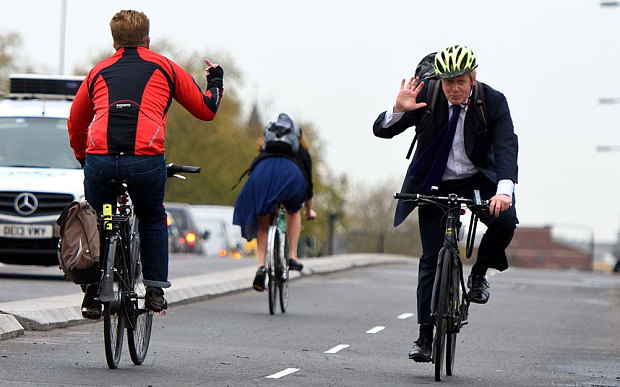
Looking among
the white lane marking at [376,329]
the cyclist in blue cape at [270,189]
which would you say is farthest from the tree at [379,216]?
the white lane marking at [376,329]

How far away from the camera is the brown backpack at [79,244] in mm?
7684

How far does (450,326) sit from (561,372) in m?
1.33

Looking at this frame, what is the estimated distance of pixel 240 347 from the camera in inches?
383

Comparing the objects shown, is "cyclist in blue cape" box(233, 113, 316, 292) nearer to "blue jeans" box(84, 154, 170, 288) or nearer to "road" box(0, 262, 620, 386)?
"road" box(0, 262, 620, 386)

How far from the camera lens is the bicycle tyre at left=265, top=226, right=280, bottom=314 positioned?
13180 mm

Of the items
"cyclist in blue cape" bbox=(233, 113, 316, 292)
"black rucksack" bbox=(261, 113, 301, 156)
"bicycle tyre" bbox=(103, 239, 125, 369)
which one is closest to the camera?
"bicycle tyre" bbox=(103, 239, 125, 369)

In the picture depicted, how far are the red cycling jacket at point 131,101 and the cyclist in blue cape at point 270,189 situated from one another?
218 inches

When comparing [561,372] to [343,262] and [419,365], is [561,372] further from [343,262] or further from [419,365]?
[343,262]

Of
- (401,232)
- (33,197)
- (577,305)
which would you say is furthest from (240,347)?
(401,232)

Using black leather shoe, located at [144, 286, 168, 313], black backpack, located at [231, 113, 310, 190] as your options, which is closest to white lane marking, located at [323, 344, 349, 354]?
black leather shoe, located at [144, 286, 168, 313]

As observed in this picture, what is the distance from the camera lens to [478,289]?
27.7 feet

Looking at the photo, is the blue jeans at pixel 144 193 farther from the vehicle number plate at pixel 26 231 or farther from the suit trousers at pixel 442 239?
the vehicle number plate at pixel 26 231

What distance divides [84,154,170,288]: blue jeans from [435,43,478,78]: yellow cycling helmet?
5.97 ft

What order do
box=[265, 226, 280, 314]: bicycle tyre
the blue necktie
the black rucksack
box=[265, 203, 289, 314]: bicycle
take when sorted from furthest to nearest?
the black rucksack < box=[265, 203, 289, 314]: bicycle < box=[265, 226, 280, 314]: bicycle tyre < the blue necktie
